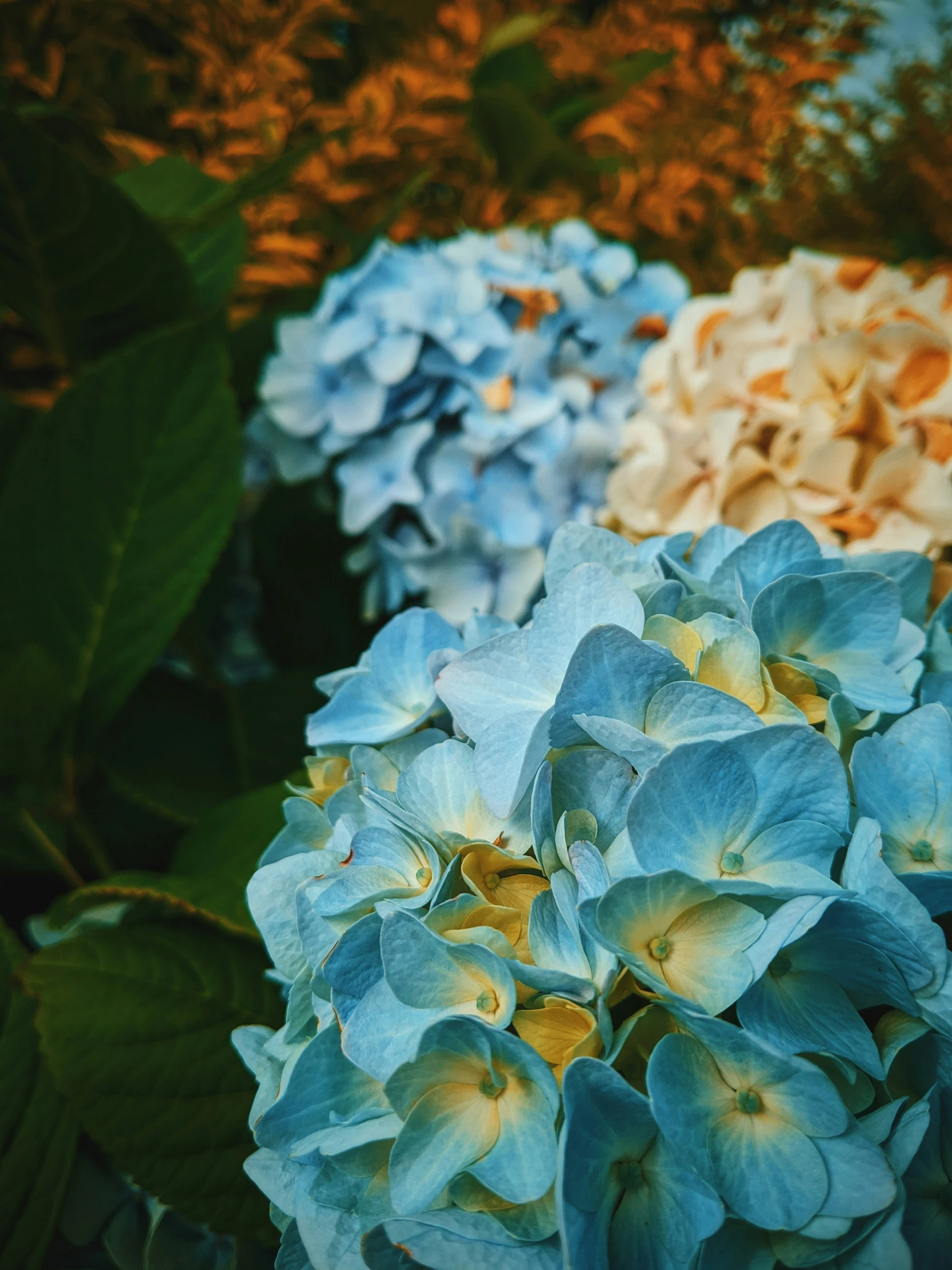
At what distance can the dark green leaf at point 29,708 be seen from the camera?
48 cm

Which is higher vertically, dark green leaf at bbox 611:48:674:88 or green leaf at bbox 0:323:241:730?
dark green leaf at bbox 611:48:674:88

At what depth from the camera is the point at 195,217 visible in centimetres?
65

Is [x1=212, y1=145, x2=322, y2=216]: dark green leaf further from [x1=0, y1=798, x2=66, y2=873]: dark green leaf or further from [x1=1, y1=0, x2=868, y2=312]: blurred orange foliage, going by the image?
[x1=0, y1=798, x2=66, y2=873]: dark green leaf

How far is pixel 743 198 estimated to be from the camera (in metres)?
1.01

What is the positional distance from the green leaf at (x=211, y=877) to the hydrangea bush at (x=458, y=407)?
0.22 meters

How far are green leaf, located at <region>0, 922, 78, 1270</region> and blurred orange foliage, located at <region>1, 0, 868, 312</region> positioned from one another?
59cm

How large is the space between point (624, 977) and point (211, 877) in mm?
250

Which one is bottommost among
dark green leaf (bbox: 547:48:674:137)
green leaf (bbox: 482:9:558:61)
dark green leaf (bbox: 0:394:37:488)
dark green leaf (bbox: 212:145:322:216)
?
dark green leaf (bbox: 0:394:37:488)

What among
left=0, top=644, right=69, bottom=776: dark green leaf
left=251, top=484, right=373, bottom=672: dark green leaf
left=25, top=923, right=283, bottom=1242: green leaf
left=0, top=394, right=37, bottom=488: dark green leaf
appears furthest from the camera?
left=251, top=484, right=373, bottom=672: dark green leaf

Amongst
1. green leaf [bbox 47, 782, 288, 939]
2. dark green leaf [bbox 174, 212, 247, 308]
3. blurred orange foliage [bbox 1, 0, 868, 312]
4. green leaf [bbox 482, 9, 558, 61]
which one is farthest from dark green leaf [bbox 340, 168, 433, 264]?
green leaf [bbox 47, 782, 288, 939]

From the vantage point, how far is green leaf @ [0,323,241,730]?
1.73ft

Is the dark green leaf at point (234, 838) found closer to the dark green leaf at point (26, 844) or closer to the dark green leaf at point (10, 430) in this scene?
the dark green leaf at point (26, 844)

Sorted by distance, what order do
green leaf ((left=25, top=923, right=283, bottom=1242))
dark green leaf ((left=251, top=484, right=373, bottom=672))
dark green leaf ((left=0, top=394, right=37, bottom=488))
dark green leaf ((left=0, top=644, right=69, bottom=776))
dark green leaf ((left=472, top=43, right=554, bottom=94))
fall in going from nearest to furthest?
1. green leaf ((left=25, top=923, right=283, bottom=1242))
2. dark green leaf ((left=0, top=644, right=69, bottom=776))
3. dark green leaf ((left=0, top=394, right=37, bottom=488))
4. dark green leaf ((left=251, top=484, right=373, bottom=672))
5. dark green leaf ((left=472, top=43, right=554, bottom=94))

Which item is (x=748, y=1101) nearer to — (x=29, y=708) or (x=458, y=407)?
(x=29, y=708)
